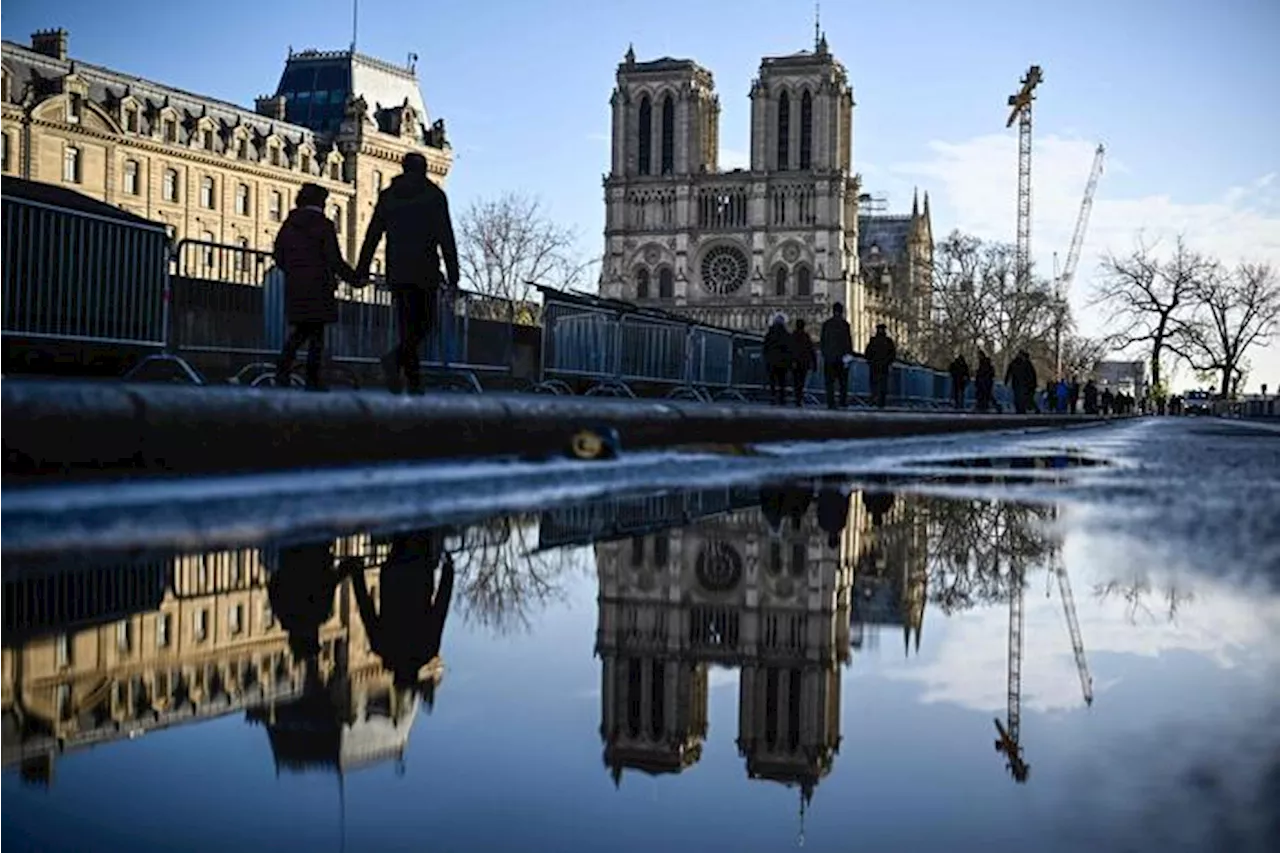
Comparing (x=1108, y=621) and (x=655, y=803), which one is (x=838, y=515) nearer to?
(x=1108, y=621)

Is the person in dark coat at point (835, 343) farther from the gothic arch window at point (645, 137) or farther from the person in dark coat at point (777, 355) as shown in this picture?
the gothic arch window at point (645, 137)

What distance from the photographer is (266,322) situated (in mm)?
13281

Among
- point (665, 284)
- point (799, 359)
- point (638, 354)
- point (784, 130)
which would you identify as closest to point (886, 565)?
point (638, 354)

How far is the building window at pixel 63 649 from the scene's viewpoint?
1688mm

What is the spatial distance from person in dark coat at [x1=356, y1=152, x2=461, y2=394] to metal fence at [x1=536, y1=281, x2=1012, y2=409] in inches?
276

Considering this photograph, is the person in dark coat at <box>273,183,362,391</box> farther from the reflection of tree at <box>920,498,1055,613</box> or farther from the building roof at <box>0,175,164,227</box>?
the reflection of tree at <box>920,498,1055,613</box>

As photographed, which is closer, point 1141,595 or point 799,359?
point 1141,595

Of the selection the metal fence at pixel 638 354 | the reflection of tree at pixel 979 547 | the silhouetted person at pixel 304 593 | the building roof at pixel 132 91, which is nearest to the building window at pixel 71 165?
the building roof at pixel 132 91

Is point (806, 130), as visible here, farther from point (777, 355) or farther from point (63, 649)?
point (63, 649)

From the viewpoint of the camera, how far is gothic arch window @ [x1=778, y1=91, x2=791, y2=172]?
345ft

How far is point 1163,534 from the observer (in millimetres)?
3695

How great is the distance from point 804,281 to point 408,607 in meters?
106

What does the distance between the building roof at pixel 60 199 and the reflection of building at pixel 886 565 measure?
310 inches

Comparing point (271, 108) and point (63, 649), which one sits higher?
point (271, 108)
